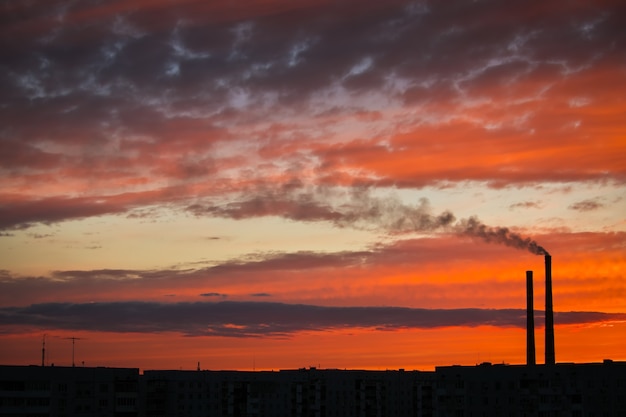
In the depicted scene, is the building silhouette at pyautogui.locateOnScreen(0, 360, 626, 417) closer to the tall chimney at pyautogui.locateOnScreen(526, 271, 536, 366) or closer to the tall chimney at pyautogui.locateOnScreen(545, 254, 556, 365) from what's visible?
the tall chimney at pyautogui.locateOnScreen(545, 254, 556, 365)

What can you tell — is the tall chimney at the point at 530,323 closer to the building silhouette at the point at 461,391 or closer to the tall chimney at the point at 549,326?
the tall chimney at the point at 549,326

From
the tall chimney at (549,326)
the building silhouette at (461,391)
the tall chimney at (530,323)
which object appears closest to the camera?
the building silhouette at (461,391)

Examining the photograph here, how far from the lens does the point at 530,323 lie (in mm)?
186875

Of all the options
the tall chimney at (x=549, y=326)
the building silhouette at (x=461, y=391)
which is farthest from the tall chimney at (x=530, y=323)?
the building silhouette at (x=461, y=391)

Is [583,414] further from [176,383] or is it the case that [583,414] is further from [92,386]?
[176,383]

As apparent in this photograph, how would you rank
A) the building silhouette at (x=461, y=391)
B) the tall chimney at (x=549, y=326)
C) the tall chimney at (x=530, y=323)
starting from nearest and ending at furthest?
the building silhouette at (x=461, y=391) → the tall chimney at (x=549, y=326) → the tall chimney at (x=530, y=323)

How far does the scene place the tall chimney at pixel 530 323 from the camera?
610 feet

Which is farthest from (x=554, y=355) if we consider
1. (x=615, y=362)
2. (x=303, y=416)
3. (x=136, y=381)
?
(x=136, y=381)

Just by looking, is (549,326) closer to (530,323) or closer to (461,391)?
(530,323)

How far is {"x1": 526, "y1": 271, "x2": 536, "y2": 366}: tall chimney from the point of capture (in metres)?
186

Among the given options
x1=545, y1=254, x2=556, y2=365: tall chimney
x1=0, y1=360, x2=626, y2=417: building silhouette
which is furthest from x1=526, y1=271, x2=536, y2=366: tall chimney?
x1=0, y1=360, x2=626, y2=417: building silhouette

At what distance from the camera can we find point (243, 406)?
198 meters

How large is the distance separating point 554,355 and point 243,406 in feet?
193

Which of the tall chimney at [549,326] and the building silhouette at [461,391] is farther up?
the tall chimney at [549,326]
